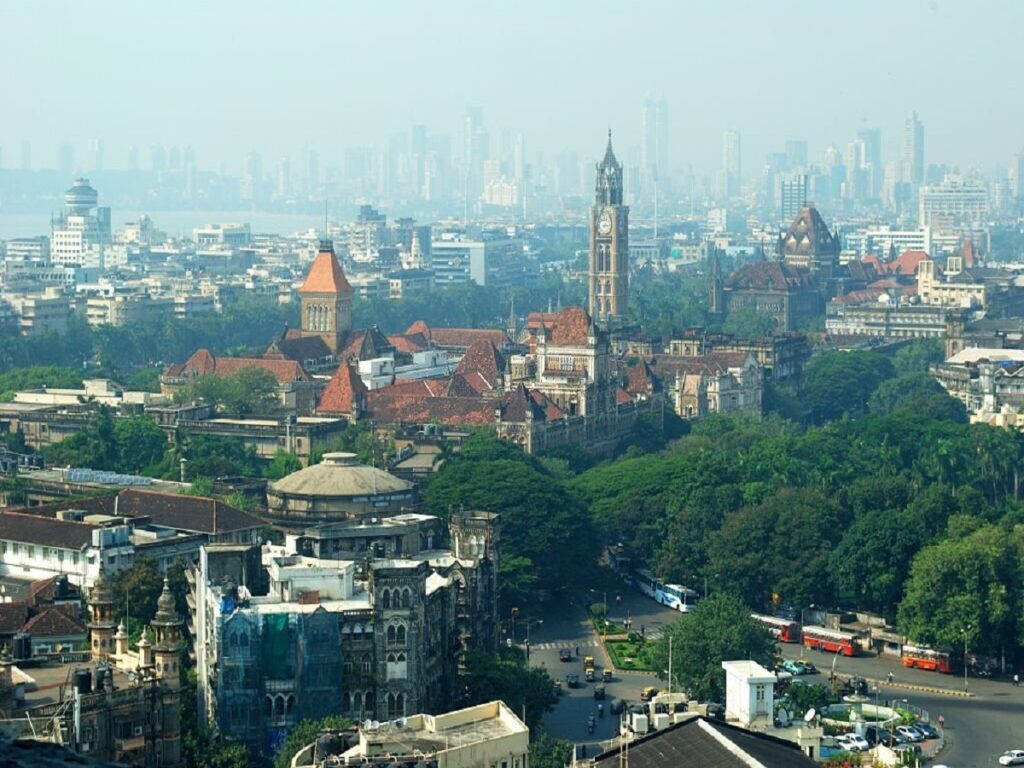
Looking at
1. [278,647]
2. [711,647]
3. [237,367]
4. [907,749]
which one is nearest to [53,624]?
[278,647]

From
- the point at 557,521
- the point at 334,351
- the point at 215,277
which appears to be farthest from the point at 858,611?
the point at 215,277

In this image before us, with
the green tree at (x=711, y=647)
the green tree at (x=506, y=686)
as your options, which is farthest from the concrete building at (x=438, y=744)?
the green tree at (x=711, y=647)

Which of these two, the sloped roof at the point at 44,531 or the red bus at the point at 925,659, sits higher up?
the sloped roof at the point at 44,531

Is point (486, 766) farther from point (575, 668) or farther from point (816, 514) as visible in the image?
point (816, 514)

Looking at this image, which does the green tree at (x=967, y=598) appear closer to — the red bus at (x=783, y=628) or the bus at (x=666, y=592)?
the red bus at (x=783, y=628)

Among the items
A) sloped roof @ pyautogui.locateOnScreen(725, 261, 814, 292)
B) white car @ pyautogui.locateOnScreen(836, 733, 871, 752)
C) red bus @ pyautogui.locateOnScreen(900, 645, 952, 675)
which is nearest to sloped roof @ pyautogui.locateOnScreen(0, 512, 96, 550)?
white car @ pyautogui.locateOnScreen(836, 733, 871, 752)

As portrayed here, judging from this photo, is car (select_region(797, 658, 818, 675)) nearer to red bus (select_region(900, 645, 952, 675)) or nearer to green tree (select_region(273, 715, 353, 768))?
red bus (select_region(900, 645, 952, 675))
